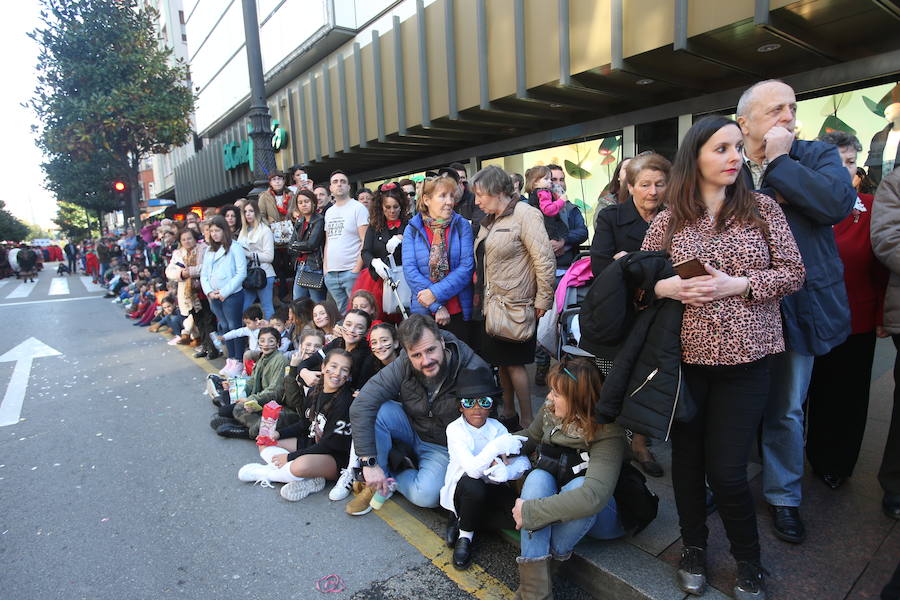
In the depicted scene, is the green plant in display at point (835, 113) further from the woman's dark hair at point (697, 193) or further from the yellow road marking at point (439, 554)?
the yellow road marking at point (439, 554)

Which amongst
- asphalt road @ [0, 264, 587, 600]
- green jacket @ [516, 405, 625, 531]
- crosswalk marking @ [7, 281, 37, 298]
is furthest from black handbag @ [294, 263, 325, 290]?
crosswalk marking @ [7, 281, 37, 298]

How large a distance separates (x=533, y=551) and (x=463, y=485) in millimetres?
526

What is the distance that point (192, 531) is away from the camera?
308 centimetres

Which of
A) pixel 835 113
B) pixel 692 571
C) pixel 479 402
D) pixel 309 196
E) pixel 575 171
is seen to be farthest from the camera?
pixel 575 171

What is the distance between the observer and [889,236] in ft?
7.68

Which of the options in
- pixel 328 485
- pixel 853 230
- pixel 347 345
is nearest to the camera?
pixel 853 230

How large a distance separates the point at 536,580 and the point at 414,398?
1.32 meters

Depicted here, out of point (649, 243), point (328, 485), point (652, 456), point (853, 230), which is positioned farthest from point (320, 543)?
point (853, 230)

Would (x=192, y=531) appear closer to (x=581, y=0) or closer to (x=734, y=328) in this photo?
(x=734, y=328)

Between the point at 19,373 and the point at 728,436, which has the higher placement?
the point at 728,436

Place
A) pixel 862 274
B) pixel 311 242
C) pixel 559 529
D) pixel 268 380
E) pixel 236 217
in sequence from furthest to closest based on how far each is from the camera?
pixel 236 217 → pixel 311 242 → pixel 268 380 → pixel 862 274 → pixel 559 529

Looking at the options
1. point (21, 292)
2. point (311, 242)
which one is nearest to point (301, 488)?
point (311, 242)

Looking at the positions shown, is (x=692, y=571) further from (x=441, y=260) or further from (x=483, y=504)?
(x=441, y=260)

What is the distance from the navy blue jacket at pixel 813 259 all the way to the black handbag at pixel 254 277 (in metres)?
5.73
